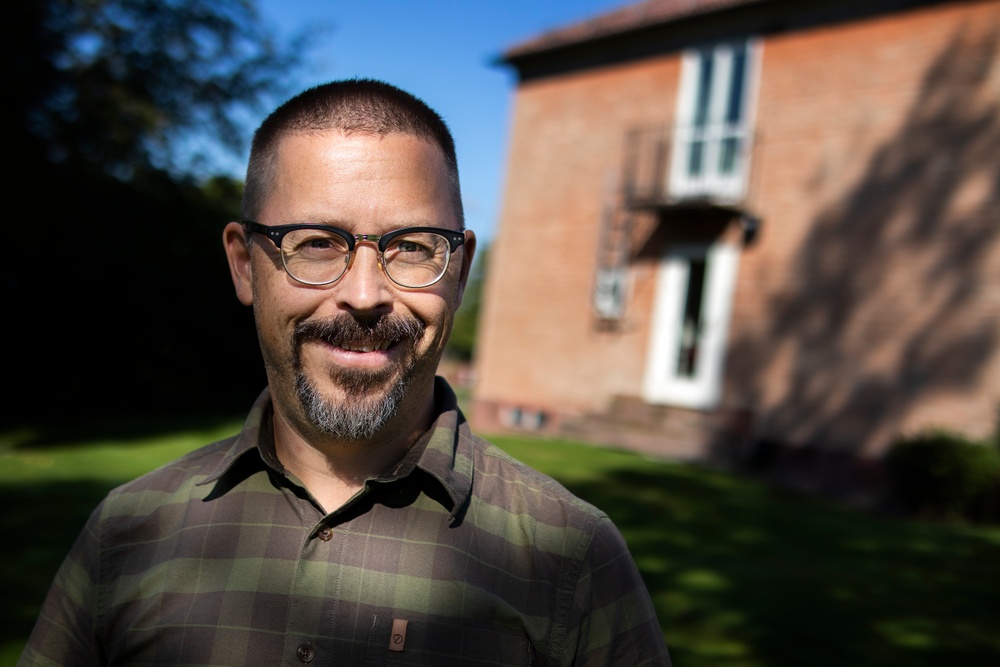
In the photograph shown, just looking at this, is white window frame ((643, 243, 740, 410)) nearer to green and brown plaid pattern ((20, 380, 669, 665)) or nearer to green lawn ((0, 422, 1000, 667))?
green lawn ((0, 422, 1000, 667))

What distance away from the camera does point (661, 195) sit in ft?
46.5

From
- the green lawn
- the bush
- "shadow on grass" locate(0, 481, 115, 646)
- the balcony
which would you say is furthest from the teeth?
the balcony

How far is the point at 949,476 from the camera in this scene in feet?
32.2

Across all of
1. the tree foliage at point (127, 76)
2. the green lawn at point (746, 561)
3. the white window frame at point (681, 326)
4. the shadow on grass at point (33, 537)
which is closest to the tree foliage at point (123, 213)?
the tree foliage at point (127, 76)

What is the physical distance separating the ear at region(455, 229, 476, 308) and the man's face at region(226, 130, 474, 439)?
0.23 ft

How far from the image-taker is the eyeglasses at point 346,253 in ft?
5.86

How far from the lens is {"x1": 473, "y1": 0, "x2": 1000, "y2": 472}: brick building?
11242 mm

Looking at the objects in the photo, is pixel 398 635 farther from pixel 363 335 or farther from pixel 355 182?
pixel 355 182

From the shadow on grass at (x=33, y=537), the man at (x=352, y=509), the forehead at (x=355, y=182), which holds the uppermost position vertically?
the forehead at (x=355, y=182)

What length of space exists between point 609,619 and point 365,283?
2.62 feet

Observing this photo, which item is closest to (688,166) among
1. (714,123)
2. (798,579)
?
(714,123)

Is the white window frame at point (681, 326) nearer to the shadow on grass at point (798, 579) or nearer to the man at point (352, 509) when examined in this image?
the shadow on grass at point (798, 579)

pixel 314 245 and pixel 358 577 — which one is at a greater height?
pixel 314 245

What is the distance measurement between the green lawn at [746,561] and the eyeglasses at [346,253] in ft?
11.5
